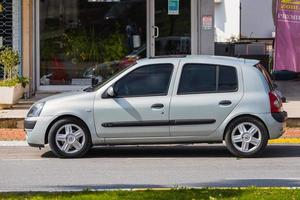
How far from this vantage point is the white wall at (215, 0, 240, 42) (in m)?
27.0

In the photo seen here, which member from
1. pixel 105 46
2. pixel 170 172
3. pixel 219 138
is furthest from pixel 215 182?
pixel 105 46

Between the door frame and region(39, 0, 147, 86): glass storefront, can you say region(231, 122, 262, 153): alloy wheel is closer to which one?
the door frame

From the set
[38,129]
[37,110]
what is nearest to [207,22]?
[37,110]

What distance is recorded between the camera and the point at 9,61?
16516 mm

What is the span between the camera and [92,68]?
17797mm

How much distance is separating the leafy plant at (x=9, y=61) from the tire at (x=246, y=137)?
24.0ft

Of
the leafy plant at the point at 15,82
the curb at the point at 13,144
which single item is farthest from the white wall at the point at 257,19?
the curb at the point at 13,144

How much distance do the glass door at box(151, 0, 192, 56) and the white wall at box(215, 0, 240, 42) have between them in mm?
9288

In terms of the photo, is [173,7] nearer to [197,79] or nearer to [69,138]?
[197,79]

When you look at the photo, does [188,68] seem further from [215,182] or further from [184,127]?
[215,182]

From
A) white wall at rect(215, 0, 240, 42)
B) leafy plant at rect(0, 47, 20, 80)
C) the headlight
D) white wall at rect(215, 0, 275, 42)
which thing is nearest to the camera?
the headlight

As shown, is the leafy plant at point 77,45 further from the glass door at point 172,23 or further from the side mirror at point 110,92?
the side mirror at point 110,92

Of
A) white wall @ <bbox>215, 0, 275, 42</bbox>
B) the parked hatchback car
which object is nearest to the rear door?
the parked hatchback car

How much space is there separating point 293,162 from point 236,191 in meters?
3.17
